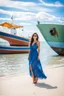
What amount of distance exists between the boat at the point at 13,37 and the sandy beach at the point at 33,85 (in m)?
0.33

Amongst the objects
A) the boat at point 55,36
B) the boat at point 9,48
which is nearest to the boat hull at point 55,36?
the boat at point 55,36

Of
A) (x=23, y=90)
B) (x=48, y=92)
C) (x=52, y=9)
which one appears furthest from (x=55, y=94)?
(x=52, y=9)

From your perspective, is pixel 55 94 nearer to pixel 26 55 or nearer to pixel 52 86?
pixel 52 86

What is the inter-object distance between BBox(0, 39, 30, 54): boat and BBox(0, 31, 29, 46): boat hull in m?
0.03

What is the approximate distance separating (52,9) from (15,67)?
0.70 m

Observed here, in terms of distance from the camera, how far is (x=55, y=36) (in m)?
2.49

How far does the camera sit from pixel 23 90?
2293 millimetres

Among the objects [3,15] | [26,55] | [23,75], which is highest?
[3,15]

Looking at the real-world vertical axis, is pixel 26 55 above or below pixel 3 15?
below

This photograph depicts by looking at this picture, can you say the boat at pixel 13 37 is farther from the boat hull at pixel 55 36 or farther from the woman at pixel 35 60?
the boat hull at pixel 55 36

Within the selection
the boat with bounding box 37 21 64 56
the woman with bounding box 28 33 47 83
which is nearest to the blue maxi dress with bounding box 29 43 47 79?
the woman with bounding box 28 33 47 83

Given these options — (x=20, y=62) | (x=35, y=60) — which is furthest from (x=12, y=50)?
(x=35, y=60)

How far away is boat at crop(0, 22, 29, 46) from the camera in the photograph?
231 cm

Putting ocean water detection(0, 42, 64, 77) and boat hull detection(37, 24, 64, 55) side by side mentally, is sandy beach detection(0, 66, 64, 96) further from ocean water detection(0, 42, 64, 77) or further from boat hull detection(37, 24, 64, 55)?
boat hull detection(37, 24, 64, 55)
